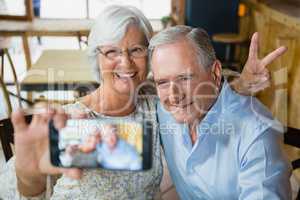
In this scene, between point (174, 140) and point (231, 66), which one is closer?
point (174, 140)

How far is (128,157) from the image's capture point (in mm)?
712

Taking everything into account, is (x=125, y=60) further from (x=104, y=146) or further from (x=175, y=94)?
(x=104, y=146)

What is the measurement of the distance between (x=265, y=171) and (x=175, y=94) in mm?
284

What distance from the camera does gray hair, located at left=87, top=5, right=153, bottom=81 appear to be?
1.05m

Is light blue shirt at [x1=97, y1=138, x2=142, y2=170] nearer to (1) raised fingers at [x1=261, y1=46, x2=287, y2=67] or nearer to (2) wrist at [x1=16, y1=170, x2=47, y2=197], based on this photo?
(2) wrist at [x1=16, y1=170, x2=47, y2=197]

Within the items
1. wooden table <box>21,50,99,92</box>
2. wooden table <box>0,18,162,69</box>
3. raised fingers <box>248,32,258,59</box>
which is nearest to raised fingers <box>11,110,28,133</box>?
raised fingers <box>248,32,258,59</box>

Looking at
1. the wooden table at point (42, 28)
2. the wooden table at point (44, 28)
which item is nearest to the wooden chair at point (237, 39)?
the wooden table at point (44, 28)

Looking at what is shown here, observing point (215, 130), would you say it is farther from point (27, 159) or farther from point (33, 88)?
point (33, 88)

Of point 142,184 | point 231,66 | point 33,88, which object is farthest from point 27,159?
point 231,66

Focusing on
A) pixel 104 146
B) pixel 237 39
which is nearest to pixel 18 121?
pixel 104 146

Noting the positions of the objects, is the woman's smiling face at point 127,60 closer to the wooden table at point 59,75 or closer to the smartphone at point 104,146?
the smartphone at point 104,146

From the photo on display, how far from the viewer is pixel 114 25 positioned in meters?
1.05

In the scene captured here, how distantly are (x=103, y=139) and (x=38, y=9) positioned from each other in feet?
13.1

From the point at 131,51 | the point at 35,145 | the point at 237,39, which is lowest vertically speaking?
the point at 237,39
